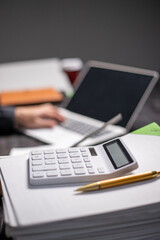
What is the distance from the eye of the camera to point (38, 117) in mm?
1124

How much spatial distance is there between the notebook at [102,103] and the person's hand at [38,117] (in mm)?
29

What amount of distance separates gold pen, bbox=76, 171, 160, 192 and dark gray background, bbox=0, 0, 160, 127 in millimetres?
1766

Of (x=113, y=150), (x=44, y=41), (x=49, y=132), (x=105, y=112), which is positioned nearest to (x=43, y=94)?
(x=49, y=132)

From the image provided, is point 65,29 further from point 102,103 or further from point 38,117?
point 102,103

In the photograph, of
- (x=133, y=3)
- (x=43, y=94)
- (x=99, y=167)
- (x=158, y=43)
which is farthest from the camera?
(x=133, y=3)

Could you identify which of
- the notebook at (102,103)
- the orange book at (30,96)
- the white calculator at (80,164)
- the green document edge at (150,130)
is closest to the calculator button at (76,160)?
the white calculator at (80,164)

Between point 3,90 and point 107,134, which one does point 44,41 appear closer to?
point 3,90

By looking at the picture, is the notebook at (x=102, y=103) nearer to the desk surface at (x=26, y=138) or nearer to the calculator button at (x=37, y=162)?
the desk surface at (x=26, y=138)

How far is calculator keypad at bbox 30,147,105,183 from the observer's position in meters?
0.46

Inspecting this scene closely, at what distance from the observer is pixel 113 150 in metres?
0.52

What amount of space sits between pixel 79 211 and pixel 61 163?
0.11 metres

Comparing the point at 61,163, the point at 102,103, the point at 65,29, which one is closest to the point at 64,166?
the point at 61,163

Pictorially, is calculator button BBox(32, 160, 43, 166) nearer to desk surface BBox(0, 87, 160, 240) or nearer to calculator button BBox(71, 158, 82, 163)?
calculator button BBox(71, 158, 82, 163)

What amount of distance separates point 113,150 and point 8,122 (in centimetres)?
66
